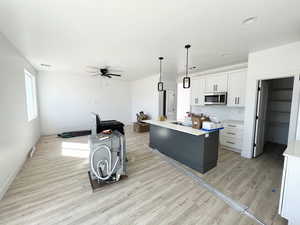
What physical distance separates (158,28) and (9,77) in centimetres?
281

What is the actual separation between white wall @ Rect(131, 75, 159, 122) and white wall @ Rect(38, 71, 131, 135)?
2.21ft

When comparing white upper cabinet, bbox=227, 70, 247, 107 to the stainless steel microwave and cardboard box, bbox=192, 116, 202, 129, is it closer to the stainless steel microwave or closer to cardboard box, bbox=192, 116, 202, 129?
the stainless steel microwave

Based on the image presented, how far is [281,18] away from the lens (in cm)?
181

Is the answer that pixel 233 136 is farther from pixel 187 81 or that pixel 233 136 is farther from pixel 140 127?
pixel 140 127

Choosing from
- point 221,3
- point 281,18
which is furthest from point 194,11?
point 281,18

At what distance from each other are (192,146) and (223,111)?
8.19 feet

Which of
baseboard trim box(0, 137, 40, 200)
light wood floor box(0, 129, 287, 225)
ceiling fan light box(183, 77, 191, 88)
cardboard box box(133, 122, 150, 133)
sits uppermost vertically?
ceiling fan light box(183, 77, 191, 88)

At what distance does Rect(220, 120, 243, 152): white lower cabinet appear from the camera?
3.55 m

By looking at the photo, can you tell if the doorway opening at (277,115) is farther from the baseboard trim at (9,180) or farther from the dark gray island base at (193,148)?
the baseboard trim at (9,180)

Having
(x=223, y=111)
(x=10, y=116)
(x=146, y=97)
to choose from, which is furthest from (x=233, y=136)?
(x=10, y=116)

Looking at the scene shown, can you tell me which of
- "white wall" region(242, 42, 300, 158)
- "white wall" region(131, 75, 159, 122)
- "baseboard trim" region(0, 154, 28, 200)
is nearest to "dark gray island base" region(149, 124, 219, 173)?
"white wall" region(242, 42, 300, 158)

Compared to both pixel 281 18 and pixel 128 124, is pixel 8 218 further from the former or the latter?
pixel 128 124

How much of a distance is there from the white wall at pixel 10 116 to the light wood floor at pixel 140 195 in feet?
0.79

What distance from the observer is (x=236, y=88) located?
12.1 ft
